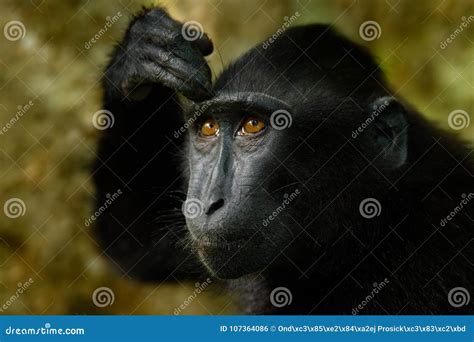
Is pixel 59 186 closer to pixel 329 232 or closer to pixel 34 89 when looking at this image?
pixel 34 89

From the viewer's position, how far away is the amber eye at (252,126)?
7062mm

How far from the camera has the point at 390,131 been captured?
699 centimetres

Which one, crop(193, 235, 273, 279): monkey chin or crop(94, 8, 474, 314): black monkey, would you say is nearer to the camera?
crop(193, 235, 273, 279): monkey chin

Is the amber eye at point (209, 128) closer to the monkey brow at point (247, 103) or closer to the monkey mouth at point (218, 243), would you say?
the monkey brow at point (247, 103)

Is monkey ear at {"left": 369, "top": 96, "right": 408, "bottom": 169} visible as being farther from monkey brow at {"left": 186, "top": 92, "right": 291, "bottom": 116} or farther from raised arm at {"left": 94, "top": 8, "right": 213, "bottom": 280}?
raised arm at {"left": 94, "top": 8, "right": 213, "bottom": 280}

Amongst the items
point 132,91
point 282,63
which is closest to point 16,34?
point 132,91

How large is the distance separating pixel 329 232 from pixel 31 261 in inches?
164

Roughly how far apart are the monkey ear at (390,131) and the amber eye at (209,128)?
50.8 inches

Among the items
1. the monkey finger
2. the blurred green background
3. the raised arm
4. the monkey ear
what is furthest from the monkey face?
the blurred green background

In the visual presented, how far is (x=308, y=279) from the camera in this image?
7.21 m

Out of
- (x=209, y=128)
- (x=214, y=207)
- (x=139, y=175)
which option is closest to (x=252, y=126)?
(x=209, y=128)

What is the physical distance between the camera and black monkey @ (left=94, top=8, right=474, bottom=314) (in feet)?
22.5

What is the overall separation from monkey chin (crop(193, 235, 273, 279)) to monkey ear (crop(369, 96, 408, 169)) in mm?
1199

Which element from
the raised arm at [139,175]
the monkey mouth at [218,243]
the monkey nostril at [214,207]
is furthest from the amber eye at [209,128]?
the monkey mouth at [218,243]
